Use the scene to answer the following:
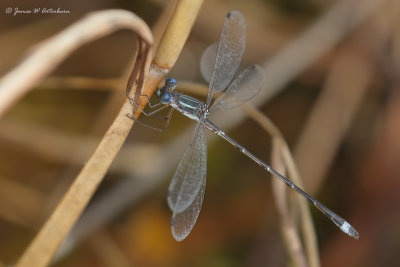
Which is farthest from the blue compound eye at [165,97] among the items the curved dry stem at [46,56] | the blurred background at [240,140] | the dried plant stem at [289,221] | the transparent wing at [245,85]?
the curved dry stem at [46,56]

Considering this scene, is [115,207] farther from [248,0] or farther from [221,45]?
[248,0]

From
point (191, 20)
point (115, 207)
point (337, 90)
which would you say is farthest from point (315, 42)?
point (191, 20)

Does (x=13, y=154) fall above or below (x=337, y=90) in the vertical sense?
below

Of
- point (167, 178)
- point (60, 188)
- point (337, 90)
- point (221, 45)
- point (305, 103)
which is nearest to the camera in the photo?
point (221, 45)

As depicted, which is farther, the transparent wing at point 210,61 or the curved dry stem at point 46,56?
the transparent wing at point 210,61

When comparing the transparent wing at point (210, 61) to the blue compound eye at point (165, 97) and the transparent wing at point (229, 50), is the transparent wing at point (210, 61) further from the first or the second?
the blue compound eye at point (165, 97)
